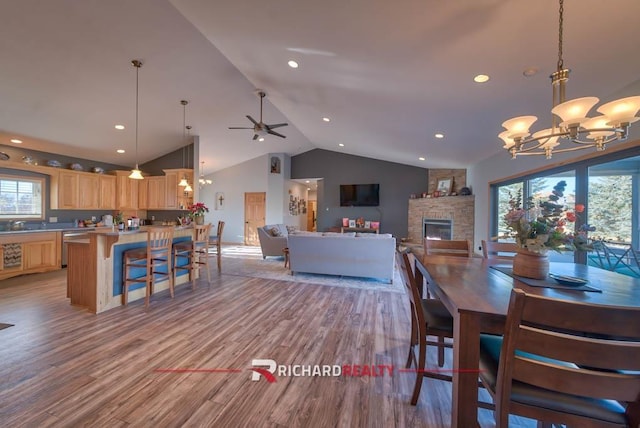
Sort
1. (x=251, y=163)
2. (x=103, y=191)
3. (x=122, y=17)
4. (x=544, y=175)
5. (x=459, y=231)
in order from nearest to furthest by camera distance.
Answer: (x=122, y=17)
(x=544, y=175)
(x=103, y=191)
(x=459, y=231)
(x=251, y=163)

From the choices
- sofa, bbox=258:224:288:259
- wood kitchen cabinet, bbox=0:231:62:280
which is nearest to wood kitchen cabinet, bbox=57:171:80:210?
wood kitchen cabinet, bbox=0:231:62:280

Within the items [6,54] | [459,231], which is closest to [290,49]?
[6,54]

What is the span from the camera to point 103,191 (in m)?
5.95

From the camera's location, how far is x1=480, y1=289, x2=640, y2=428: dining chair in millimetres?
821

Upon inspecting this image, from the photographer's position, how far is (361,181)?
8.86 meters

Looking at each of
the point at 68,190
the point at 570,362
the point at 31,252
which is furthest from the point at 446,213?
the point at 31,252

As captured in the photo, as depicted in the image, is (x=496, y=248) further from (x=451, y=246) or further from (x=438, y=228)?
(x=438, y=228)

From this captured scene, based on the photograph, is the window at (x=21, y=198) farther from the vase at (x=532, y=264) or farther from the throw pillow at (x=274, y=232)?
the vase at (x=532, y=264)

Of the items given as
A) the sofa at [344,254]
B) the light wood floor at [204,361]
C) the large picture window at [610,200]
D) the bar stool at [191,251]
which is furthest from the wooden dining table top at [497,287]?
the bar stool at [191,251]

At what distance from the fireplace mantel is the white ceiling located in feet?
6.63

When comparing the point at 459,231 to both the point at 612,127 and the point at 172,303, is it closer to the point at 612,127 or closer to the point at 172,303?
the point at 612,127

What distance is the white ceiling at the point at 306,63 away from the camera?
6.51 ft

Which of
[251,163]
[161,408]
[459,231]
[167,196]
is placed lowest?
[161,408]

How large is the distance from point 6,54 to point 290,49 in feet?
10.9
